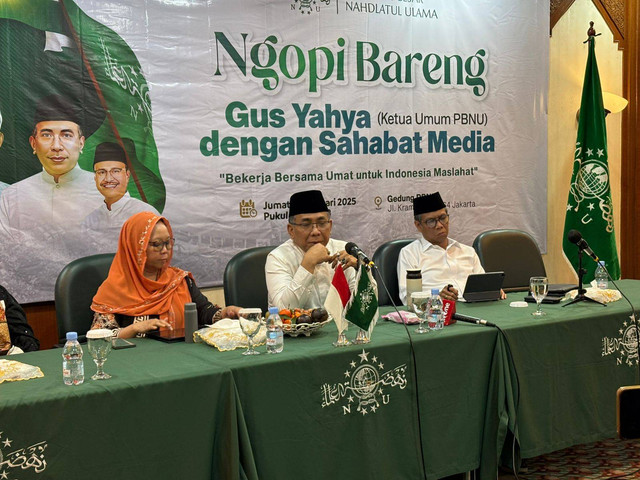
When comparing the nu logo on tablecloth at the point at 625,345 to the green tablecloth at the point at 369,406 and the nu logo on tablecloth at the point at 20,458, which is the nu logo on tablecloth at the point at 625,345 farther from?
the nu logo on tablecloth at the point at 20,458

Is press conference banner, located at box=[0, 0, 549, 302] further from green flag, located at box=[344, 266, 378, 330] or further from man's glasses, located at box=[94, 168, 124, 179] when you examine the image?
green flag, located at box=[344, 266, 378, 330]

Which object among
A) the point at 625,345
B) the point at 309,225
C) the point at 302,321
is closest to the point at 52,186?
the point at 309,225

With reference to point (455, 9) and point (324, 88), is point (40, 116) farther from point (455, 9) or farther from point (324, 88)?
point (455, 9)

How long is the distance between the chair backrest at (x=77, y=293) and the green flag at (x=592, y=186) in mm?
3379

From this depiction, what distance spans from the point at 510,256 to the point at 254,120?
1.62 m

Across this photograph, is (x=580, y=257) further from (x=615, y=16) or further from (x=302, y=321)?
(x=615, y=16)

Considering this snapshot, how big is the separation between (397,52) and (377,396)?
9.04ft

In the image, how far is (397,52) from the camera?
4863 millimetres

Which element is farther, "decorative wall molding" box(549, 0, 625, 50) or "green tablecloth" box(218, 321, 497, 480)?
"decorative wall molding" box(549, 0, 625, 50)

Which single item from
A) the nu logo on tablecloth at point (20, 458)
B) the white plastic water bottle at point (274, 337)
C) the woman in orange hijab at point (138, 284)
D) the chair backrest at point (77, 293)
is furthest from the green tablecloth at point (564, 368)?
the nu logo on tablecloth at point (20, 458)

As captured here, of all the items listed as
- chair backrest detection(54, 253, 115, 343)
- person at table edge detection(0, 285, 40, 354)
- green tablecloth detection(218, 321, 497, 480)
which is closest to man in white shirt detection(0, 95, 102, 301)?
chair backrest detection(54, 253, 115, 343)

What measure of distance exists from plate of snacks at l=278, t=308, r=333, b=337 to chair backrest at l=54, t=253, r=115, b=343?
Answer: 0.93 metres

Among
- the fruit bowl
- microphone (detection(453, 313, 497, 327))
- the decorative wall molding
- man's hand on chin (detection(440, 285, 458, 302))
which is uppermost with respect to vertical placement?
the decorative wall molding

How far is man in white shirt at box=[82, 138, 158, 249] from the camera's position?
154 inches
